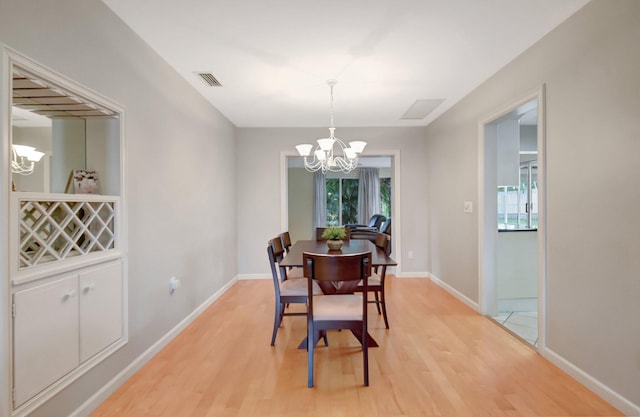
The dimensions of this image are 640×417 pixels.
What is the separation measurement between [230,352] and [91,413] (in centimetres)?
99

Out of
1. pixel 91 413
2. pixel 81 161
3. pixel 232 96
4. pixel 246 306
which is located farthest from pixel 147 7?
pixel 246 306

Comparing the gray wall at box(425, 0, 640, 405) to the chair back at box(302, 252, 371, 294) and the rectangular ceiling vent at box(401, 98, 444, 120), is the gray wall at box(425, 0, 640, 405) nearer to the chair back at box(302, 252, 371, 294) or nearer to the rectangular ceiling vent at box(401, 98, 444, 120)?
the rectangular ceiling vent at box(401, 98, 444, 120)

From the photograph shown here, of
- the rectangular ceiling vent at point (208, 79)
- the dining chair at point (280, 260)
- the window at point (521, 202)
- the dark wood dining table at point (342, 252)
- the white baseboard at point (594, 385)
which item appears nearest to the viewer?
the white baseboard at point (594, 385)

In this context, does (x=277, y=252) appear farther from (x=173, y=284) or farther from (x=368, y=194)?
(x=368, y=194)

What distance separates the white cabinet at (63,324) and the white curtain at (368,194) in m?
8.43

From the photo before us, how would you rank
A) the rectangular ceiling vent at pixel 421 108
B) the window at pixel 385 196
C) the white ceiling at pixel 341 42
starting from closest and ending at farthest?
1. the white ceiling at pixel 341 42
2. the rectangular ceiling vent at pixel 421 108
3. the window at pixel 385 196

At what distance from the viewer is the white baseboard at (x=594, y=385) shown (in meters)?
1.84

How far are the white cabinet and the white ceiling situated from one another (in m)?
1.78

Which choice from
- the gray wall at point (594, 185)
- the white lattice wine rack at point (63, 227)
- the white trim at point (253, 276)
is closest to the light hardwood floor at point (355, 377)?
the gray wall at point (594, 185)

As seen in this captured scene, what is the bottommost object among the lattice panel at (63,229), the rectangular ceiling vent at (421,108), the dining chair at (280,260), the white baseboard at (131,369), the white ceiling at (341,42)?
the white baseboard at (131,369)

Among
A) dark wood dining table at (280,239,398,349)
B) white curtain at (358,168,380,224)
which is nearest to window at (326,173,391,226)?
white curtain at (358,168,380,224)

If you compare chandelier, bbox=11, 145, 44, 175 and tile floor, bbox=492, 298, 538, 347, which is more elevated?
chandelier, bbox=11, 145, 44, 175

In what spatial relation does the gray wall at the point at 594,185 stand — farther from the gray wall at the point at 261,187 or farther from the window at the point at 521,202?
the window at the point at 521,202

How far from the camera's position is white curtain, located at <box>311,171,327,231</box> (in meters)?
10.1
